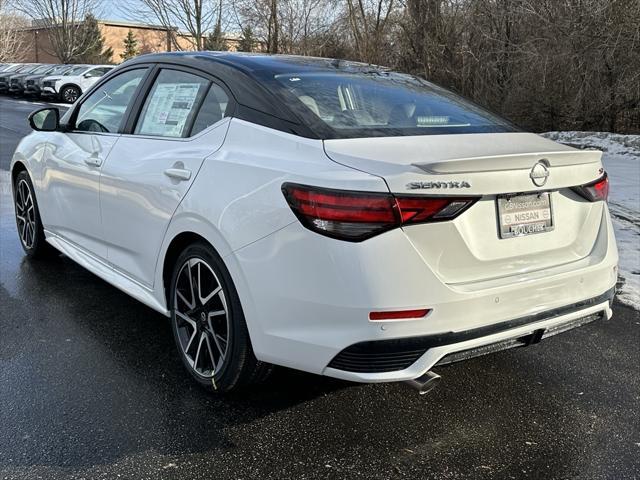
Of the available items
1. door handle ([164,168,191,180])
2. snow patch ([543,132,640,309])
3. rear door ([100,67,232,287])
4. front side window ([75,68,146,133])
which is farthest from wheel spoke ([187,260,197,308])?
snow patch ([543,132,640,309])

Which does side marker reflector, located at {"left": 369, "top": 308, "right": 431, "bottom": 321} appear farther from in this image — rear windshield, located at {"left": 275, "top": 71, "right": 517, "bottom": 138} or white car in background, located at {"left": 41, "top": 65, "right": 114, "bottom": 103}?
white car in background, located at {"left": 41, "top": 65, "right": 114, "bottom": 103}

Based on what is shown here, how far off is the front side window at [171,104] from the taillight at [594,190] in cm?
194

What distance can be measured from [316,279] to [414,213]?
0.45 metres

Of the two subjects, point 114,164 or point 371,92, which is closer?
point 371,92

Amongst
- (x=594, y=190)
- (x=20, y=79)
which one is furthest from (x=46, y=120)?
(x=20, y=79)

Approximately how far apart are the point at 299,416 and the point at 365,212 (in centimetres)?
116

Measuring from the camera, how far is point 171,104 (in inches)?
139

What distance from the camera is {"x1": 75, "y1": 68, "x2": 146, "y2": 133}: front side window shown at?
3.94 metres

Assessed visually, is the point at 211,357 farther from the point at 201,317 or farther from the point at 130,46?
the point at 130,46

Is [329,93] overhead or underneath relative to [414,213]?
overhead

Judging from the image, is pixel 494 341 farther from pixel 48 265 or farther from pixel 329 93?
pixel 48 265

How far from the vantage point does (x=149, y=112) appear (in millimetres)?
3662

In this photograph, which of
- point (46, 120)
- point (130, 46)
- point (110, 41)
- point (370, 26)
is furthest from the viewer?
point (110, 41)

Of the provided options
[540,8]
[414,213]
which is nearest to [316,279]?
[414,213]
